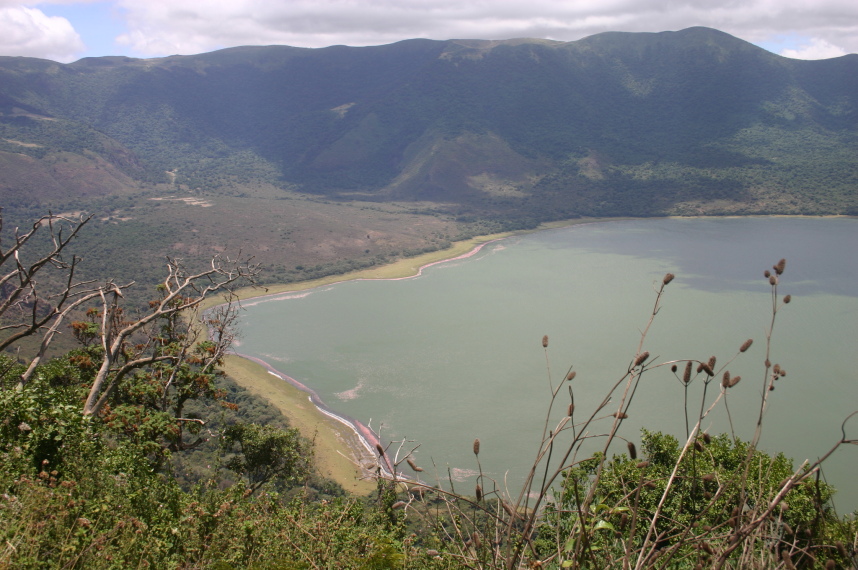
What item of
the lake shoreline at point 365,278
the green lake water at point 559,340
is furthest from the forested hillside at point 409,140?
the green lake water at point 559,340

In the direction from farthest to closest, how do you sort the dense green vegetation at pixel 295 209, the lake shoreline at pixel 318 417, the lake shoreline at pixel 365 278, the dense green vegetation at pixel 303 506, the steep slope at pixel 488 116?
1. the steep slope at pixel 488 116
2. the lake shoreline at pixel 365 278
3. the lake shoreline at pixel 318 417
4. the dense green vegetation at pixel 295 209
5. the dense green vegetation at pixel 303 506

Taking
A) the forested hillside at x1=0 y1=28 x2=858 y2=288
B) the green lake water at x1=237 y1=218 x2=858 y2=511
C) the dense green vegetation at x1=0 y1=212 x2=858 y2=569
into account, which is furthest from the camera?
the forested hillside at x1=0 y1=28 x2=858 y2=288

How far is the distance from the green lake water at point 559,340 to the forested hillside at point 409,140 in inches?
371

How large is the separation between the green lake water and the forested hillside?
30.9 ft

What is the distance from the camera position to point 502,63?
91.8 metres

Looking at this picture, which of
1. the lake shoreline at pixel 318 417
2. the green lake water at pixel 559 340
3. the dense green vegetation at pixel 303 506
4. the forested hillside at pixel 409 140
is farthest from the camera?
the forested hillside at pixel 409 140

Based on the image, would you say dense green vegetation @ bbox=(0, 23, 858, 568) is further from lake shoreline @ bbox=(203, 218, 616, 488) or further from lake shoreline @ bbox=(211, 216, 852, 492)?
lake shoreline @ bbox=(211, 216, 852, 492)

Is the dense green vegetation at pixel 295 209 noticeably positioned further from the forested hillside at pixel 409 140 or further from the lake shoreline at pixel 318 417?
the lake shoreline at pixel 318 417

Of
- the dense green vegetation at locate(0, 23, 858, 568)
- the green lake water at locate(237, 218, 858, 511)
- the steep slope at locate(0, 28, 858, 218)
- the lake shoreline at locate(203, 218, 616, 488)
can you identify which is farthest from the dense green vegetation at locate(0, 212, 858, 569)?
the steep slope at locate(0, 28, 858, 218)

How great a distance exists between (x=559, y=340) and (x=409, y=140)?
195 ft

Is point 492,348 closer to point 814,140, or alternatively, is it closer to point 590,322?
point 590,322

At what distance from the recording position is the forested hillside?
163ft

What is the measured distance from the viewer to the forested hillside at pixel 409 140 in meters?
49.8

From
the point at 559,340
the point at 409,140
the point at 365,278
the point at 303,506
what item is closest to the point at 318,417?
the point at 559,340
